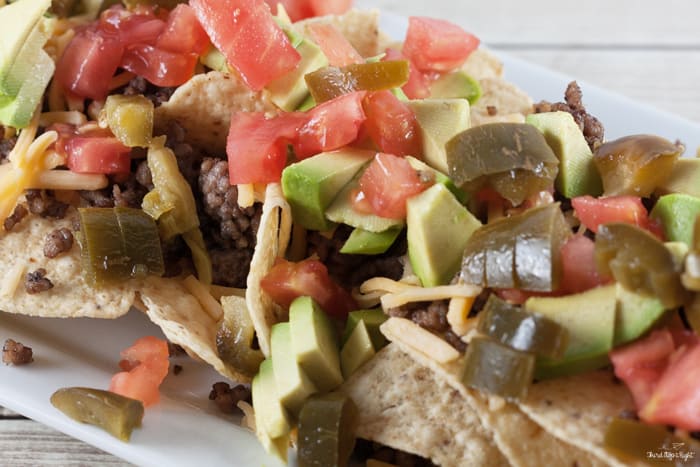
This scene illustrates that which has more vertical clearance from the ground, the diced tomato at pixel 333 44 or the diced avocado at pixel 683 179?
the diced tomato at pixel 333 44

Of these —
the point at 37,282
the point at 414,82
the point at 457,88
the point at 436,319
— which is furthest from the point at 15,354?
the point at 457,88

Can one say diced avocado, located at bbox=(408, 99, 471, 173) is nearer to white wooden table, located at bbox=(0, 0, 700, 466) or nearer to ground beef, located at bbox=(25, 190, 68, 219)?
ground beef, located at bbox=(25, 190, 68, 219)

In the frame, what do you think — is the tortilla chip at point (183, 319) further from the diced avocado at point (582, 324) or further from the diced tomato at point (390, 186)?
the diced avocado at point (582, 324)

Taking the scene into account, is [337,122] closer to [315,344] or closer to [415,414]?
[315,344]

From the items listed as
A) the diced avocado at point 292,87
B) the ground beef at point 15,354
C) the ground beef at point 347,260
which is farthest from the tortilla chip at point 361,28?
the ground beef at point 15,354

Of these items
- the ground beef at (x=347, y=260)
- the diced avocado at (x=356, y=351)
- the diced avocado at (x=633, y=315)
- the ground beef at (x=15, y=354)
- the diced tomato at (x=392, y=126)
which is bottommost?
the ground beef at (x=15, y=354)

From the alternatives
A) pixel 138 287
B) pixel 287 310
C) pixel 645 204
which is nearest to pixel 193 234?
pixel 138 287
